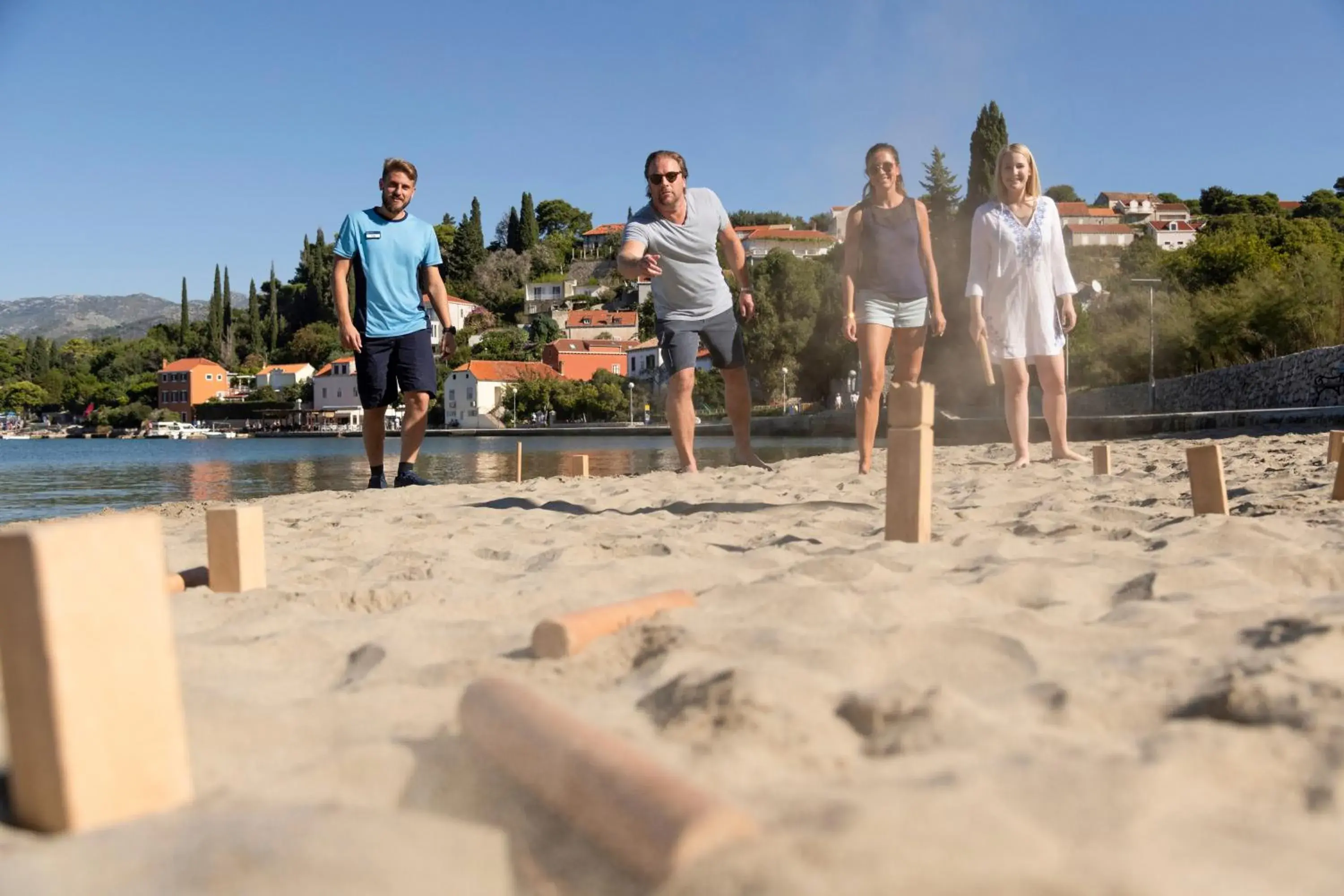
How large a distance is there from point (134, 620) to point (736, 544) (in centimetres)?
214

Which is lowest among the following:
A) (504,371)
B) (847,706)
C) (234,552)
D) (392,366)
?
(847,706)

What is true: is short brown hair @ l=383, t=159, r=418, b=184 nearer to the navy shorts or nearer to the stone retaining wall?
the navy shorts

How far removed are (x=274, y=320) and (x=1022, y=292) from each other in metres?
121

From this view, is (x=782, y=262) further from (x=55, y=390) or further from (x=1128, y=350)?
(x=55, y=390)

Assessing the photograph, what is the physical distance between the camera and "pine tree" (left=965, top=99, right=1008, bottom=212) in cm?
4112

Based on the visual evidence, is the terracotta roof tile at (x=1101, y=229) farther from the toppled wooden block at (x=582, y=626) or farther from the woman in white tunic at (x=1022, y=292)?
the toppled wooden block at (x=582, y=626)

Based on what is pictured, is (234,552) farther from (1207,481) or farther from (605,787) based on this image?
(1207,481)

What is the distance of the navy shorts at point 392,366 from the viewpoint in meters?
6.09

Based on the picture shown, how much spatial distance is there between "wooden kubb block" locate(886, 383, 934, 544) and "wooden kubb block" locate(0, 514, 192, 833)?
2073mm

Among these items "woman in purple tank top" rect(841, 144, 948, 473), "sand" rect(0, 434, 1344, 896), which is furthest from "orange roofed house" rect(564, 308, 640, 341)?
"sand" rect(0, 434, 1344, 896)

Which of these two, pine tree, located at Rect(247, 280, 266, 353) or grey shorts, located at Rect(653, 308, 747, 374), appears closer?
grey shorts, located at Rect(653, 308, 747, 374)

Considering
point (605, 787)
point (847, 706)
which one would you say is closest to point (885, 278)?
point (847, 706)

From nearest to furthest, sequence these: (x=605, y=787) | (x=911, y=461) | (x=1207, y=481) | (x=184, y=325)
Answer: (x=605, y=787) → (x=911, y=461) → (x=1207, y=481) → (x=184, y=325)

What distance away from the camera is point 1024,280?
19.0 ft
